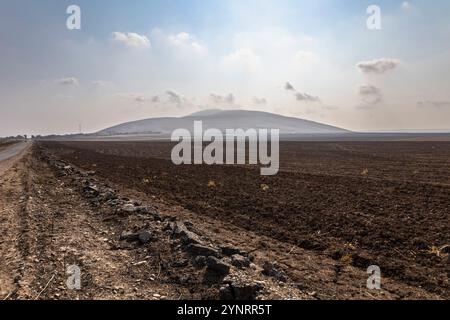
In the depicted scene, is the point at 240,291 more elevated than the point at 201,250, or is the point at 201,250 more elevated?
the point at 201,250

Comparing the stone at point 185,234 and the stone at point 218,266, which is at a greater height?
the stone at point 185,234

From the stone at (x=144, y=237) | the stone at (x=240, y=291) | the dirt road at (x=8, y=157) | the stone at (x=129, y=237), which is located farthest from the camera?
the dirt road at (x=8, y=157)

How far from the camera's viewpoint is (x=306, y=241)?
9.05 meters

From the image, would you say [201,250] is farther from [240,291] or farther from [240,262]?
[240,291]

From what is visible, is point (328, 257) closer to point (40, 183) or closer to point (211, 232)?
point (211, 232)

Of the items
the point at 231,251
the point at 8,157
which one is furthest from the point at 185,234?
the point at 8,157

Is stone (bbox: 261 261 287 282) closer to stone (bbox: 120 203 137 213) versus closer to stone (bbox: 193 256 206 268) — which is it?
stone (bbox: 193 256 206 268)

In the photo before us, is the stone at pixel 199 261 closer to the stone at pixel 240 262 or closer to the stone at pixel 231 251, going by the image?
the stone at pixel 240 262

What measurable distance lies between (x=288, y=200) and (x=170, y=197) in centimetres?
450

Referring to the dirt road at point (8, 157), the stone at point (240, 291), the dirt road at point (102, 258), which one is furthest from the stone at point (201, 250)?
the dirt road at point (8, 157)

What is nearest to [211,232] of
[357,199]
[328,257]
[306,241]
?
[306,241]

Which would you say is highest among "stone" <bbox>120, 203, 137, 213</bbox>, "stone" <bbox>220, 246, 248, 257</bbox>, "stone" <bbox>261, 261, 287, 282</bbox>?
"stone" <bbox>120, 203, 137, 213</bbox>

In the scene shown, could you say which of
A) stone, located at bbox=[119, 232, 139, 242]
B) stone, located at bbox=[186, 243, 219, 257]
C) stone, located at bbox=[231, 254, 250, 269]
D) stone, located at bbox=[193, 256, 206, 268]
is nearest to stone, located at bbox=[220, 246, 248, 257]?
stone, located at bbox=[186, 243, 219, 257]

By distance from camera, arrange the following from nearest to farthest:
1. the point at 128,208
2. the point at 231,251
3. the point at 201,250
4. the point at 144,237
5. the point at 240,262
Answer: the point at 240,262, the point at 201,250, the point at 231,251, the point at 144,237, the point at 128,208
